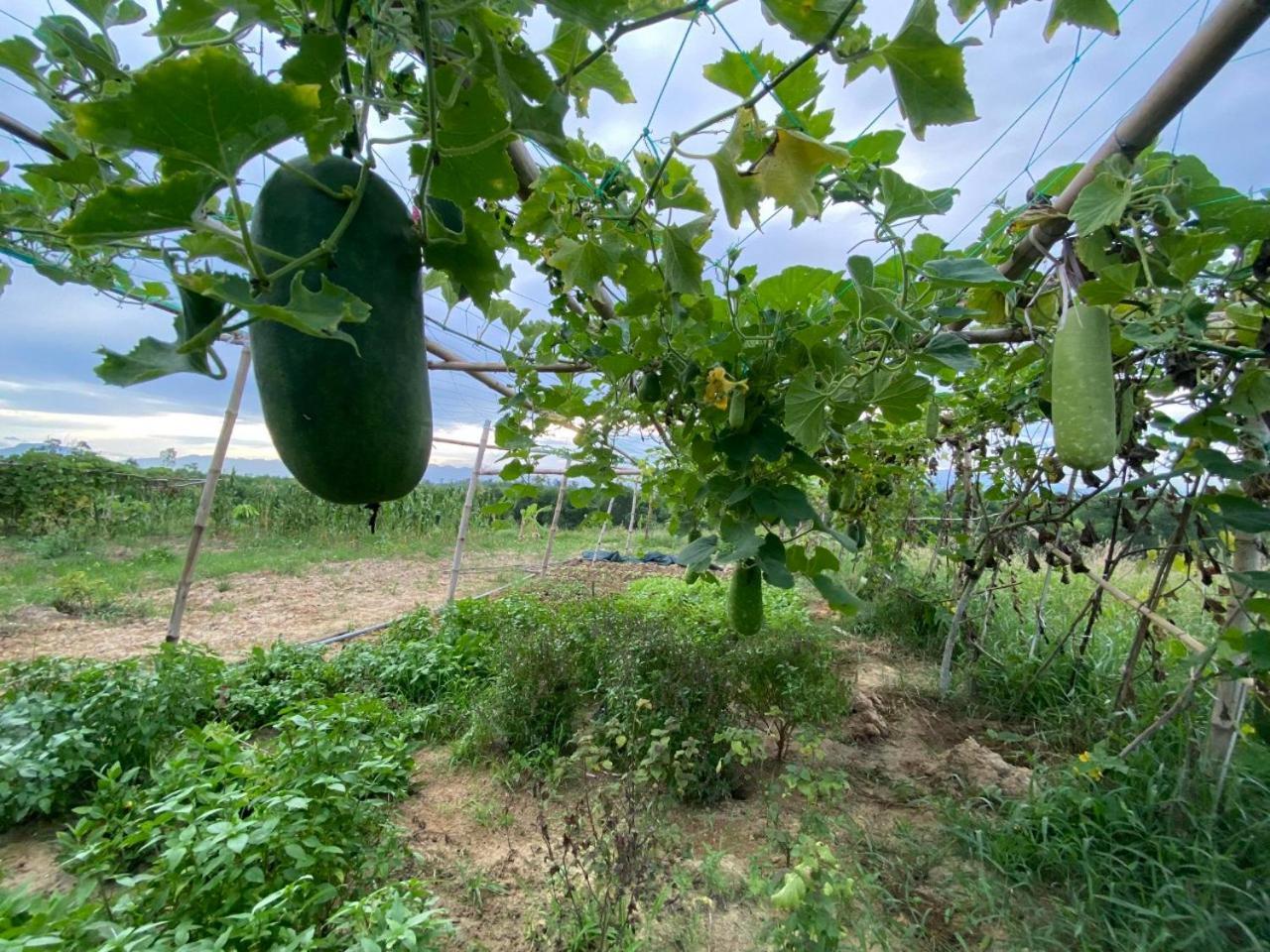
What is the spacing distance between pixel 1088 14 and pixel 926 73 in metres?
0.15

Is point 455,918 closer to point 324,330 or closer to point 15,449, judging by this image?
point 324,330

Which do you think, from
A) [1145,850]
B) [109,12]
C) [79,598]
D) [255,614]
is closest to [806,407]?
[109,12]

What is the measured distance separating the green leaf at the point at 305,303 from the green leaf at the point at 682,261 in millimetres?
600

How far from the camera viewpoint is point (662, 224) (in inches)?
38.3

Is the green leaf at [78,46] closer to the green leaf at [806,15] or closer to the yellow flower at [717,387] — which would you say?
the green leaf at [806,15]

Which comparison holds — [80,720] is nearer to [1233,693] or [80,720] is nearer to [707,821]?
[707,821]

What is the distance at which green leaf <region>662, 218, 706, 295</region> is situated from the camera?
910 mm

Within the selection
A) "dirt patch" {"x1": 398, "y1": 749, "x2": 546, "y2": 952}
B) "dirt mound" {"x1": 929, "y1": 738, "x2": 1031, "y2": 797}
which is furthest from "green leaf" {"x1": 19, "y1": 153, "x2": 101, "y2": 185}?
"dirt mound" {"x1": 929, "y1": 738, "x2": 1031, "y2": 797}

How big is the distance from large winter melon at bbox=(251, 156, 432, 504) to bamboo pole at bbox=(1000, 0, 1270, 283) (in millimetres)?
910

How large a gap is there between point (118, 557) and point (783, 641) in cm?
870

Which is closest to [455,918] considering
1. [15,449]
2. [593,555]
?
[593,555]

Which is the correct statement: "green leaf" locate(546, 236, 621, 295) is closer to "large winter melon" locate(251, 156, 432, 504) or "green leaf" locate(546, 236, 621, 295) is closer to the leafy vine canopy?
the leafy vine canopy

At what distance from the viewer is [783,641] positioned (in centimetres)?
305

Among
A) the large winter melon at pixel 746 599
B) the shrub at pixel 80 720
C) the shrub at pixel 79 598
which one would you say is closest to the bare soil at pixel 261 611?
the shrub at pixel 79 598
